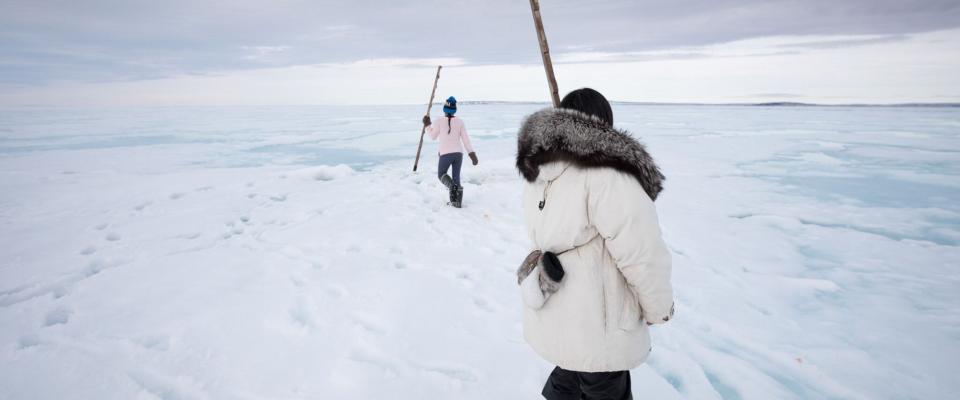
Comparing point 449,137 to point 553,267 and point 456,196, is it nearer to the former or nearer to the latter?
point 456,196

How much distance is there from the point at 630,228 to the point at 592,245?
18cm

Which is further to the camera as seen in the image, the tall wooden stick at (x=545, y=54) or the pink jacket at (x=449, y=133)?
the pink jacket at (x=449, y=133)

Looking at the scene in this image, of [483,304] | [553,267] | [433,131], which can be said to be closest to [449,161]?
[433,131]

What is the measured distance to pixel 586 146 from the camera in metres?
1.30

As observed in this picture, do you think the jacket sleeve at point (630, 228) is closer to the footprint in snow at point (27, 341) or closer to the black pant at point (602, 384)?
the black pant at point (602, 384)

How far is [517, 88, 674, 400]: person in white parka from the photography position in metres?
1.31

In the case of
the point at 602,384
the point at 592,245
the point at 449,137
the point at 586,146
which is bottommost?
the point at 602,384

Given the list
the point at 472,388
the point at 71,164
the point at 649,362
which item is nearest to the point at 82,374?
the point at 472,388

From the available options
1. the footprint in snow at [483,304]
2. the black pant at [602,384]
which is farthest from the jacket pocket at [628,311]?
the footprint in snow at [483,304]

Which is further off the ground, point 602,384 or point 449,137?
point 449,137

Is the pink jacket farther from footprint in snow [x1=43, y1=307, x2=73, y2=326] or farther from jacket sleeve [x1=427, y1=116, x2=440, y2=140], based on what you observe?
footprint in snow [x1=43, y1=307, x2=73, y2=326]

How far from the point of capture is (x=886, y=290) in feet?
12.6

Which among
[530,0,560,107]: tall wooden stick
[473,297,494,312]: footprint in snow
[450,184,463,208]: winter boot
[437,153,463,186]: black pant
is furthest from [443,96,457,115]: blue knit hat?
[530,0,560,107]: tall wooden stick

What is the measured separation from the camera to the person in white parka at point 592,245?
1307 millimetres
